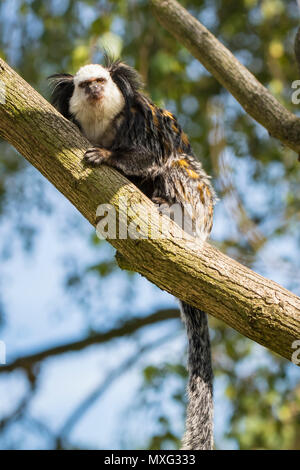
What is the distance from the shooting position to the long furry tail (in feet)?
11.2

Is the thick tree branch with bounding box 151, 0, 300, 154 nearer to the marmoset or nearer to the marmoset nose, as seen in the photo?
the marmoset

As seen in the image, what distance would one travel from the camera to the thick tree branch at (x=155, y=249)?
2.85 metres

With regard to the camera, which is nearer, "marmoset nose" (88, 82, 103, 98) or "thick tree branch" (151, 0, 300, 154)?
"marmoset nose" (88, 82, 103, 98)

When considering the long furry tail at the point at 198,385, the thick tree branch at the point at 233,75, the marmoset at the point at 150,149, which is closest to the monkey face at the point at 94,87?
the marmoset at the point at 150,149

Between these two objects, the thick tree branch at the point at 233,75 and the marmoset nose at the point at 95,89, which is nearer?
the marmoset nose at the point at 95,89

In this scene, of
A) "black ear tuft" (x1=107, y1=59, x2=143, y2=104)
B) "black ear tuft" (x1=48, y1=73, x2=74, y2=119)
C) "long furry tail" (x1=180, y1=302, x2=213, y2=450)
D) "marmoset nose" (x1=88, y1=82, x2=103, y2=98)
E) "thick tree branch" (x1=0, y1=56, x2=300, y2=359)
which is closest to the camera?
"thick tree branch" (x1=0, y1=56, x2=300, y2=359)

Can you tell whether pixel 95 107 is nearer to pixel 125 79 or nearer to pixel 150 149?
pixel 125 79

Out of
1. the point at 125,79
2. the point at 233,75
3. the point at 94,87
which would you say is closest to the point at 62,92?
the point at 94,87

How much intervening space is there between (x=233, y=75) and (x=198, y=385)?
7.11 ft

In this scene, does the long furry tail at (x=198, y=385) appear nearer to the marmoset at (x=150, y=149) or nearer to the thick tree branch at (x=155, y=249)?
the marmoset at (x=150, y=149)

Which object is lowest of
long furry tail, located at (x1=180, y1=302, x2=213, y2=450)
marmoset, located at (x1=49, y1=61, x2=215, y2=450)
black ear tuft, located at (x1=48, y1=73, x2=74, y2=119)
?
long furry tail, located at (x1=180, y1=302, x2=213, y2=450)

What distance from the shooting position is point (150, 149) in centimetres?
371

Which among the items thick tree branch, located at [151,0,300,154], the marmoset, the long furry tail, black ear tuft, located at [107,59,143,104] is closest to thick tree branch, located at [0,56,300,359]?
the marmoset

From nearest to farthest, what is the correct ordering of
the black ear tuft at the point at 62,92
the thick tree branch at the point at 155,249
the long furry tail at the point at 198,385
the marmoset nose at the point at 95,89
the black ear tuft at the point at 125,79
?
the thick tree branch at the point at 155,249, the long furry tail at the point at 198,385, the marmoset nose at the point at 95,89, the black ear tuft at the point at 125,79, the black ear tuft at the point at 62,92
